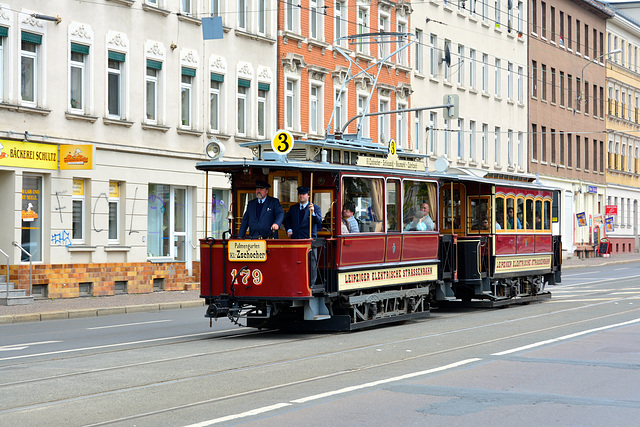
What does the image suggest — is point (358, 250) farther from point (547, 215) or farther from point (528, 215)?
point (547, 215)

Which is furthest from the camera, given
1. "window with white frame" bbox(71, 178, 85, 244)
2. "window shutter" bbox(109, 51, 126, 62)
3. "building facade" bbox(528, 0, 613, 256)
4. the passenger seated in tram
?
"building facade" bbox(528, 0, 613, 256)

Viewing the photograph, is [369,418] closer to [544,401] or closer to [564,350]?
[544,401]

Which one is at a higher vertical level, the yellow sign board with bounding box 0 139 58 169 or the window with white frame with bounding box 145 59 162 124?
the window with white frame with bounding box 145 59 162 124

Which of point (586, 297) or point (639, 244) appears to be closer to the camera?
point (586, 297)

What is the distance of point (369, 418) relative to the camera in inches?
360

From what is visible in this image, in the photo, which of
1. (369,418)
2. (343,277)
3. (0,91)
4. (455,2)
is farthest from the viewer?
(455,2)

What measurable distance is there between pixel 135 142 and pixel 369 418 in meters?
23.2

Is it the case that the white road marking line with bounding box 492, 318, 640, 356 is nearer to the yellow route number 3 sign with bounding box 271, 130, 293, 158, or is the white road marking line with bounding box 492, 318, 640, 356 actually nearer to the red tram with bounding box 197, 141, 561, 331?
the red tram with bounding box 197, 141, 561, 331

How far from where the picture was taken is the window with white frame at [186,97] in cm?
3375

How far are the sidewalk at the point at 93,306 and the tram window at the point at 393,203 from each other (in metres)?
8.15

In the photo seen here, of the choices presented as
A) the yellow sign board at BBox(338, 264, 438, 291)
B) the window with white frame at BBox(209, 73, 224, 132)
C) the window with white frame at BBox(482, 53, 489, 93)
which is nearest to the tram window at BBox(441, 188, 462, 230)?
the yellow sign board at BBox(338, 264, 438, 291)

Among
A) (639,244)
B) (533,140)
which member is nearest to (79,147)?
(533,140)

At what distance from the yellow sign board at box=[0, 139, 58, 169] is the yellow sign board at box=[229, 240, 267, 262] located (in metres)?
11.0

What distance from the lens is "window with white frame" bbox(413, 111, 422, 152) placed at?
164 feet
